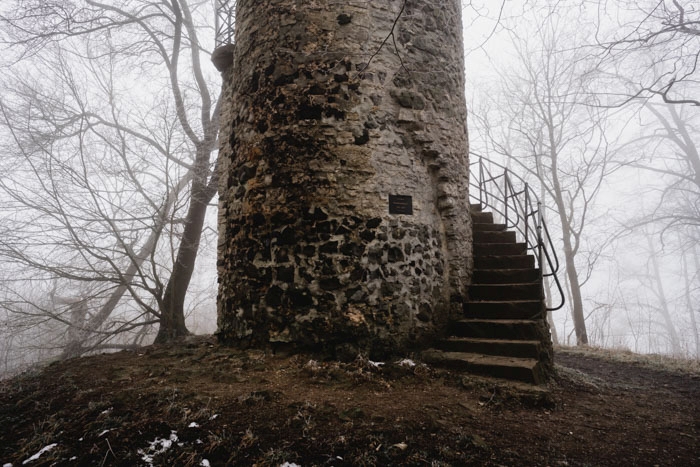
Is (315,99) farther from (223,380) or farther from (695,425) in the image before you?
(695,425)

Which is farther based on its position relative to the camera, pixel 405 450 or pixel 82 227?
pixel 82 227

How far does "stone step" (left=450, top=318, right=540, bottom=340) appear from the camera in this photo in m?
4.37

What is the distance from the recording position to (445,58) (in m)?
5.25

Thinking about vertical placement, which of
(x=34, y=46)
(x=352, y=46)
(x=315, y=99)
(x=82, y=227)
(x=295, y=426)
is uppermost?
(x=34, y=46)

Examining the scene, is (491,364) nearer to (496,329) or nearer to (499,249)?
(496,329)

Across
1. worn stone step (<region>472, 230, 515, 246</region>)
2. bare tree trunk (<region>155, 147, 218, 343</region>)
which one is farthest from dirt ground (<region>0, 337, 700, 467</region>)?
bare tree trunk (<region>155, 147, 218, 343</region>)

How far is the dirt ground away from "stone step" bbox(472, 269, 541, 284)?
54.3 inches

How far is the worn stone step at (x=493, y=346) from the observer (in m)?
4.11

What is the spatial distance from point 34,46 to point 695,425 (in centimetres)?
1211

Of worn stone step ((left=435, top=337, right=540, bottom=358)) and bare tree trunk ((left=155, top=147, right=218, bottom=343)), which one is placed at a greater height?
bare tree trunk ((left=155, top=147, right=218, bottom=343))

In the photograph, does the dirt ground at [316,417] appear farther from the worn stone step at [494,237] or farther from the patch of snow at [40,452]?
the worn stone step at [494,237]

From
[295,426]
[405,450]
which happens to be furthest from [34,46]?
[405,450]

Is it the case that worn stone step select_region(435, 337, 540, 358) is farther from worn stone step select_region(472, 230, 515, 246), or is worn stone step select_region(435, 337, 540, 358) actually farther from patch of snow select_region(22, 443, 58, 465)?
patch of snow select_region(22, 443, 58, 465)

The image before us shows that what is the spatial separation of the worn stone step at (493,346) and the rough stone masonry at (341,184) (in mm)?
233
